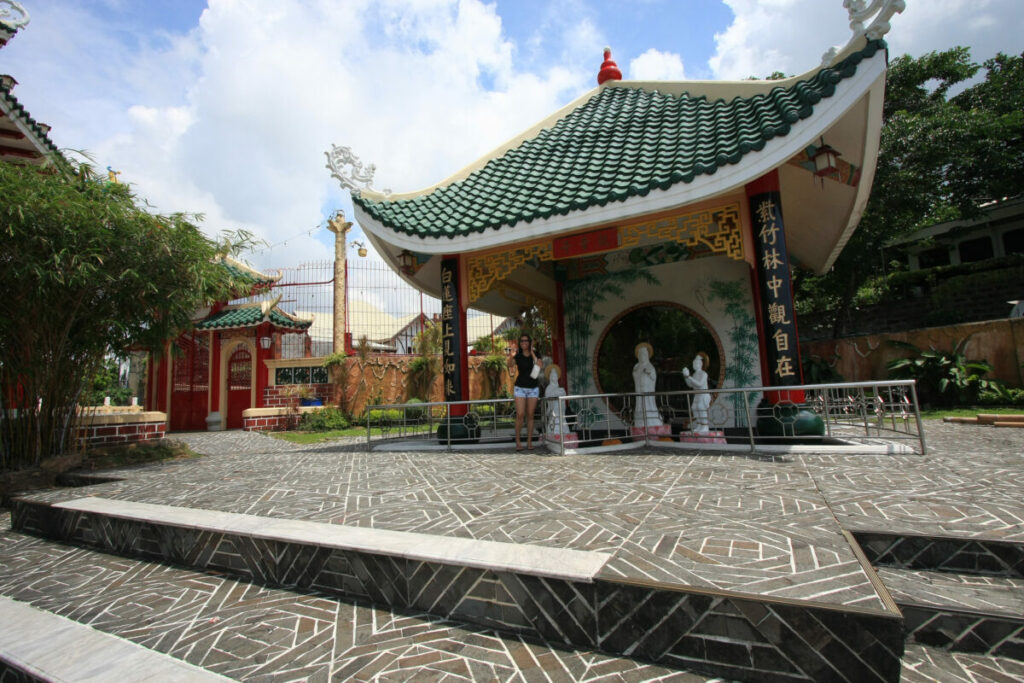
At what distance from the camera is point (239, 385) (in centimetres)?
1780

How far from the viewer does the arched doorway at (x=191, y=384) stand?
1745 cm

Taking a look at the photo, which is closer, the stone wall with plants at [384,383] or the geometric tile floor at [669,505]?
the geometric tile floor at [669,505]

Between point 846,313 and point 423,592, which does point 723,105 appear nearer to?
point 423,592

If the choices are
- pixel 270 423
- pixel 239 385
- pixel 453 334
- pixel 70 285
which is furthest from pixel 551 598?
pixel 239 385

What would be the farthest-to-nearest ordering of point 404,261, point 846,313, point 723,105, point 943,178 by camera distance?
point 846,313
point 943,178
point 404,261
point 723,105

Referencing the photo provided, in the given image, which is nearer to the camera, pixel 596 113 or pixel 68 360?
pixel 68 360

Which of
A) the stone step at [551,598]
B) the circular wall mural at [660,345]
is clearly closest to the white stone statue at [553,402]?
the circular wall mural at [660,345]

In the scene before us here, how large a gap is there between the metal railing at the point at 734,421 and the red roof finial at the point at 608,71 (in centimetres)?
671

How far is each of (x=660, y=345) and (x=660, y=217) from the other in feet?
9.94

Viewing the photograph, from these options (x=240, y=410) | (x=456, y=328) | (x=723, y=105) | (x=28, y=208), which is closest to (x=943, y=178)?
(x=723, y=105)

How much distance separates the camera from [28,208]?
5.91 m

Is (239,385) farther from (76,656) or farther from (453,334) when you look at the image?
(76,656)

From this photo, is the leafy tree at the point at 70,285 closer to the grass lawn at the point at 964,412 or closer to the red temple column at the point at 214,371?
the red temple column at the point at 214,371

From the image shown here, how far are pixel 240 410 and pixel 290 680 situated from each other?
18.2 metres
